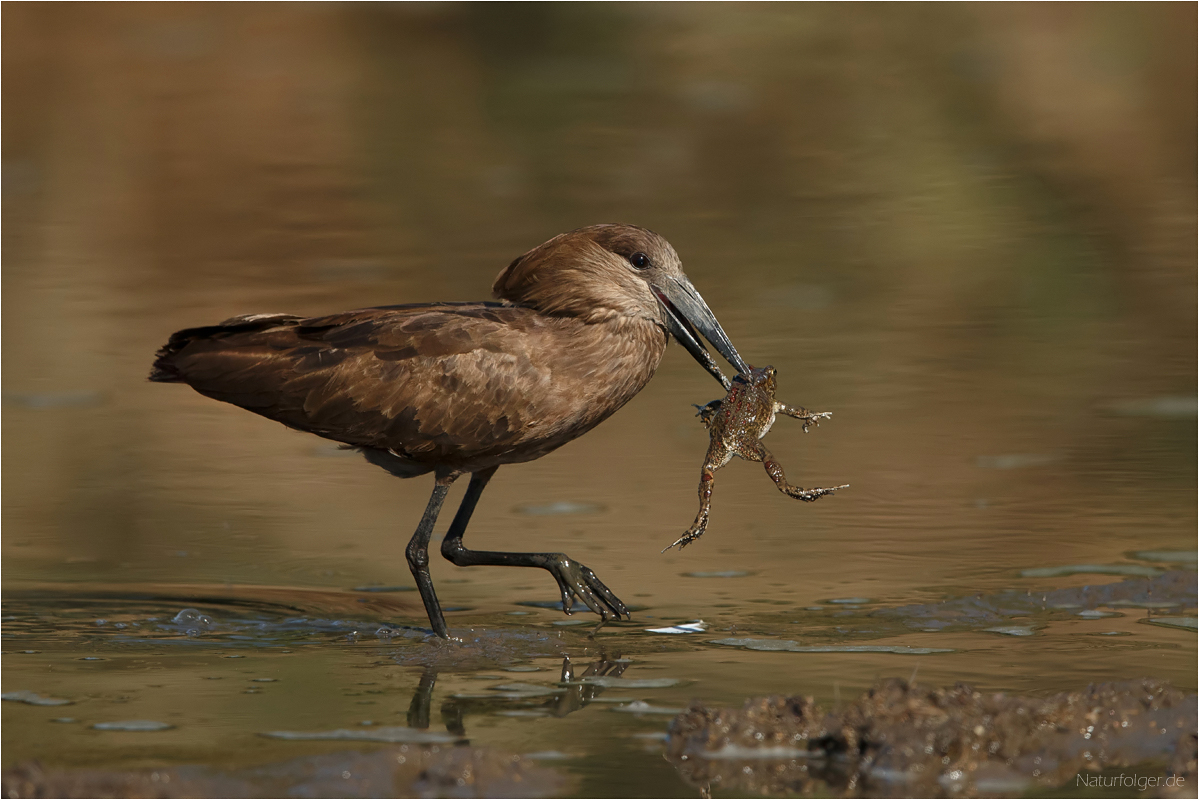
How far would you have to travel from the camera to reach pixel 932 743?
4883 mm

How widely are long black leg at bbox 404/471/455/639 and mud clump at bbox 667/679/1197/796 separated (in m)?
1.76

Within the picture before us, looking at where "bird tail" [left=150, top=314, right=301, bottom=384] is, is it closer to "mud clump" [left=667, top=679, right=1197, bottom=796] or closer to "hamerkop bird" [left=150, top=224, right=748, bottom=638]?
"hamerkop bird" [left=150, top=224, right=748, bottom=638]

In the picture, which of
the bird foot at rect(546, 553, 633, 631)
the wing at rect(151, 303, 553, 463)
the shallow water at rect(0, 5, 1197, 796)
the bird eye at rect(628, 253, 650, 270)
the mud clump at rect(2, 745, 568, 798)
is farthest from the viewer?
the bird eye at rect(628, 253, 650, 270)

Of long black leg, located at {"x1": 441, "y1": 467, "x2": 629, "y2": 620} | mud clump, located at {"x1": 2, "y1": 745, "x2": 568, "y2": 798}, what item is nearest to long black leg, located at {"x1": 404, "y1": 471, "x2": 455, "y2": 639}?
long black leg, located at {"x1": 441, "y1": 467, "x2": 629, "y2": 620}

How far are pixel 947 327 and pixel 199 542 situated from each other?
5543 millimetres

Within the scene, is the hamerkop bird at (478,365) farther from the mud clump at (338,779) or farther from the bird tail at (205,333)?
the mud clump at (338,779)

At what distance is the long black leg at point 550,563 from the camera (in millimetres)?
6949

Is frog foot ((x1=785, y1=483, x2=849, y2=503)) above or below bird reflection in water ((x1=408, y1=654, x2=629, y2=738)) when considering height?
above

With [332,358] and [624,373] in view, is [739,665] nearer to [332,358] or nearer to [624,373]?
[624,373]

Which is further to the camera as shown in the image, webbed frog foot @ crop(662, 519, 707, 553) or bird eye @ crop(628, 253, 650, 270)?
bird eye @ crop(628, 253, 650, 270)

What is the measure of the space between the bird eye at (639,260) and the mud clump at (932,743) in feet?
8.81

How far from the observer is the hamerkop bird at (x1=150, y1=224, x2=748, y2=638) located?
7.11 meters

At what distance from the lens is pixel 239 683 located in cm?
603

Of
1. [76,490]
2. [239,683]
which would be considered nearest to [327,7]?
[76,490]
